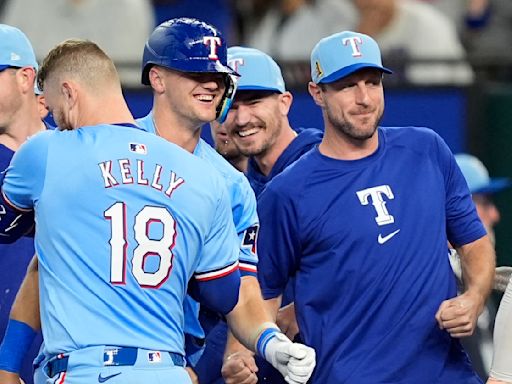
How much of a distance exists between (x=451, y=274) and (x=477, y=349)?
2.60 metres

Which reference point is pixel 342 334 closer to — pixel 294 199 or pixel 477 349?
pixel 294 199

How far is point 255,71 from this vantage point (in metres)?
7.09

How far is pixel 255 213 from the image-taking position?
5.96m

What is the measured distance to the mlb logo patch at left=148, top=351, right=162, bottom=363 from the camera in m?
5.04

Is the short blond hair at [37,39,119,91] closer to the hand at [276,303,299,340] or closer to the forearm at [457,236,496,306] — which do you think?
the hand at [276,303,299,340]

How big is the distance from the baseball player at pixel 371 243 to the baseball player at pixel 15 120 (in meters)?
1.09

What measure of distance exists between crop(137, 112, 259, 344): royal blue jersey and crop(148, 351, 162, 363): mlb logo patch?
2.74ft

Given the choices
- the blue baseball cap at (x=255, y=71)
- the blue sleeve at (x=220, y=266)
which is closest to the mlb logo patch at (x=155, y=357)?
the blue sleeve at (x=220, y=266)

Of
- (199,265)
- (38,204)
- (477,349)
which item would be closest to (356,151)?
(199,265)

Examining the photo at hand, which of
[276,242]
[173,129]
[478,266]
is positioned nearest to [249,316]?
[276,242]

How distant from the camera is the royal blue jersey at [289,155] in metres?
6.97

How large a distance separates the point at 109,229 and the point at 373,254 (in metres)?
1.50

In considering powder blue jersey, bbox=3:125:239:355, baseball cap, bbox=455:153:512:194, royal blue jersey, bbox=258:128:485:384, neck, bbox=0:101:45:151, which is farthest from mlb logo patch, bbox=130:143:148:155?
baseball cap, bbox=455:153:512:194

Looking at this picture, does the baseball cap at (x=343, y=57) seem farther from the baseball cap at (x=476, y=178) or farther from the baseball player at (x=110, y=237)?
the baseball cap at (x=476, y=178)
